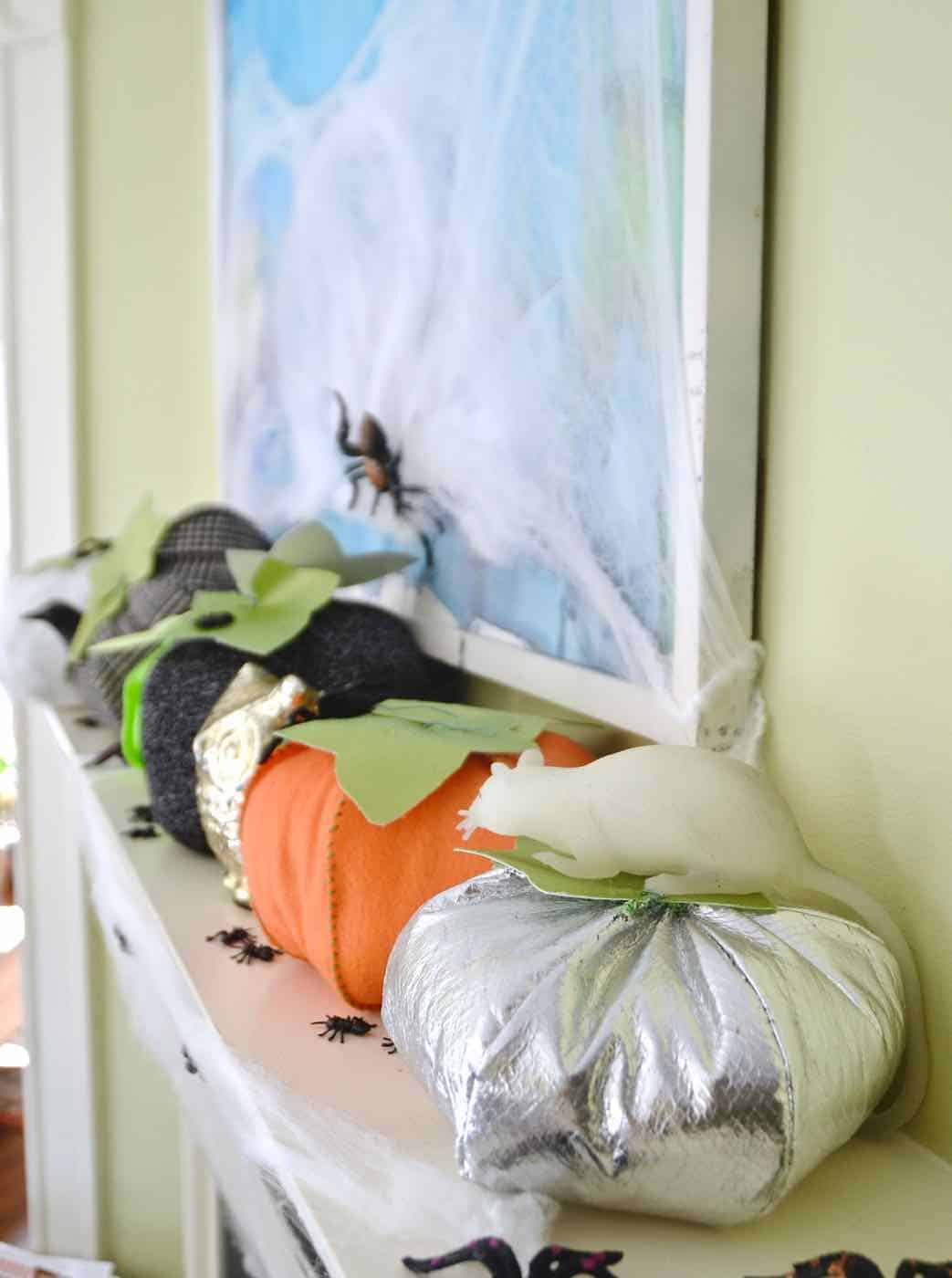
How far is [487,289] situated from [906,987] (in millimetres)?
424

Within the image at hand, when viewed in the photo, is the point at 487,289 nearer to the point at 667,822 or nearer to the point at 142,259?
the point at 667,822

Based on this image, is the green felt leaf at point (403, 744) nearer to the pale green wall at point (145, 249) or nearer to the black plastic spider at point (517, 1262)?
the black plastic spider at point (517, 1262)

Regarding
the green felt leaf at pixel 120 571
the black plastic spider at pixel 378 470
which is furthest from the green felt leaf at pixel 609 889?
the green felt leaf at pixel 120 571

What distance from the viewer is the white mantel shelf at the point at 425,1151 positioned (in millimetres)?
320

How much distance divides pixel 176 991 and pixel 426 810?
0.55 feet

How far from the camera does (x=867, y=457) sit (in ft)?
1.34

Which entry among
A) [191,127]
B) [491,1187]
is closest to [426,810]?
[491,1187]

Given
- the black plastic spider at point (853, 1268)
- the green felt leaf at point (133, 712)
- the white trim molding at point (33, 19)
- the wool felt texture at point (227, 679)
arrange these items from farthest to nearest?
1. the white trim molding at point (33, 19)
2. the green felt leaf at point (133, 712)
3. the wool felt texture at point (227, 679)
4. the black plastic spider at point (853, 1268)

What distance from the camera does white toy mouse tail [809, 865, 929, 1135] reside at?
1.27ft

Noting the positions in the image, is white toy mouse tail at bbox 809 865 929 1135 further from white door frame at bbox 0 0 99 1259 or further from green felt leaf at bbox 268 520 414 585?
white door frame at bbox 0 0 99 1259

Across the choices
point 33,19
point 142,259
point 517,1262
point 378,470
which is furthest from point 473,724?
point 33,19

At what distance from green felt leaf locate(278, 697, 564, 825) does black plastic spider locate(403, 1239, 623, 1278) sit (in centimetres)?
17

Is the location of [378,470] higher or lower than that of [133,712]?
higher

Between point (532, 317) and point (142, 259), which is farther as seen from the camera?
point (142, 259)
